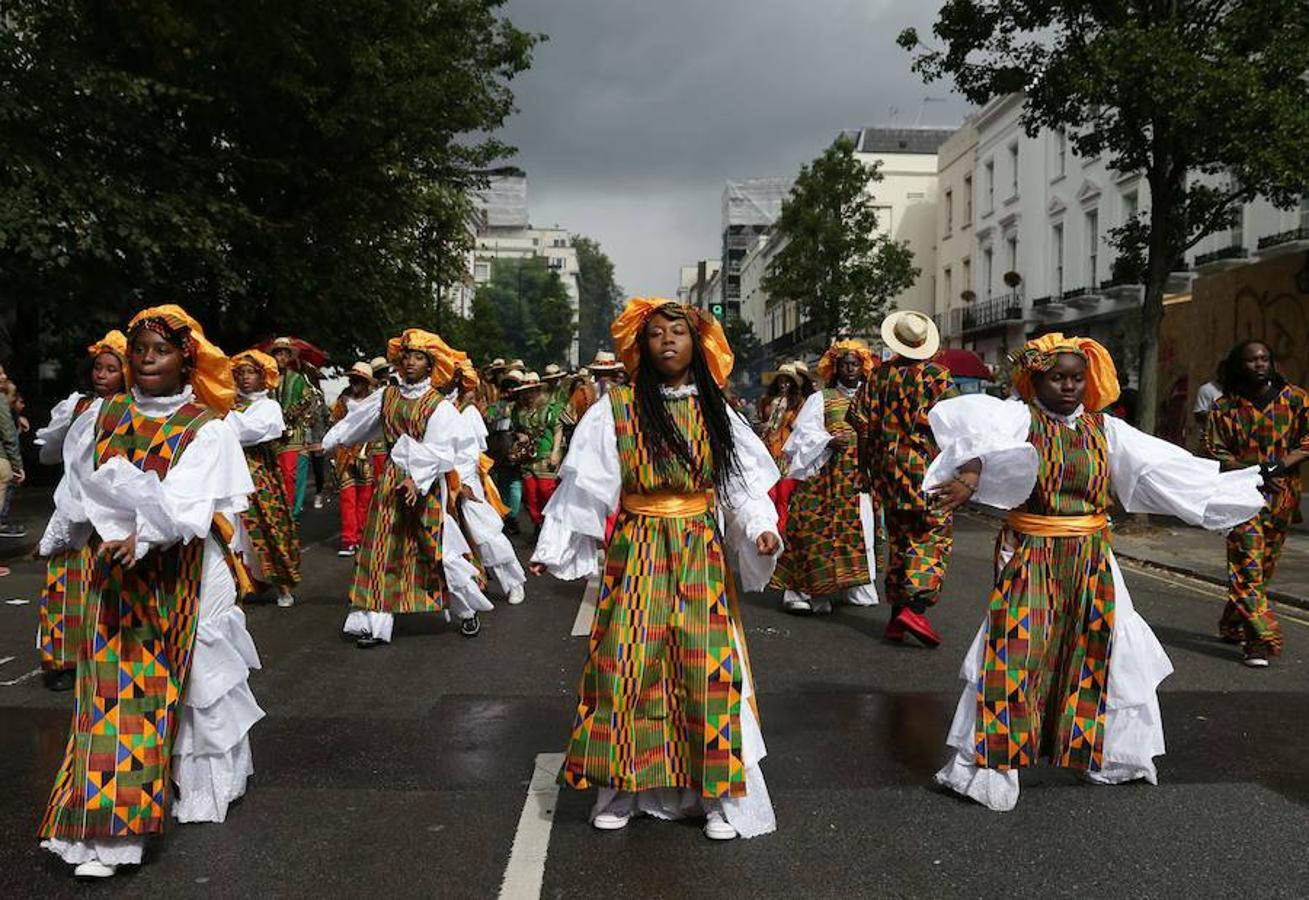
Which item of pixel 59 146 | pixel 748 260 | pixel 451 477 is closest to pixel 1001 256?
pixel 59 146

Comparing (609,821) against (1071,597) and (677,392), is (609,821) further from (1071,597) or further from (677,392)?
(1071,597)

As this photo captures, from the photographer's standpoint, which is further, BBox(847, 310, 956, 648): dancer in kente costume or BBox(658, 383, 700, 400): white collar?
BBox(847, 310, 956, 648): dancer in kente costume

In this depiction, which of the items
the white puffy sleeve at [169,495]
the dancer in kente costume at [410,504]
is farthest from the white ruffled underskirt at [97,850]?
the dancer in kente costume at [410,504]

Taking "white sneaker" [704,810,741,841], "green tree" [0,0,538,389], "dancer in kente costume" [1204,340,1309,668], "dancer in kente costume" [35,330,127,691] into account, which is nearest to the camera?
"white sneaker" [704,810,741,841]

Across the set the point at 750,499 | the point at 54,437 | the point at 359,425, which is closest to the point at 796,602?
the point at 359,425

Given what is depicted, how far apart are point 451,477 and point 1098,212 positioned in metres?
26.6

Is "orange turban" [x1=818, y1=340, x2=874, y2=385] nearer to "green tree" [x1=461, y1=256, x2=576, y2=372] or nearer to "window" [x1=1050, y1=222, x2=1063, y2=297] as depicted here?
"window" [x1=1050, y1=222, x2=1063, y2=297]

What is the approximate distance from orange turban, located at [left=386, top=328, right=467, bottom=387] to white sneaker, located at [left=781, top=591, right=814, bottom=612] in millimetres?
3009

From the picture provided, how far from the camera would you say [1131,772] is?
4.51 meters

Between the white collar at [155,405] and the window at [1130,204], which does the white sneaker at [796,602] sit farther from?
the window at [1130,204]

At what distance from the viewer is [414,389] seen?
24.2 feet

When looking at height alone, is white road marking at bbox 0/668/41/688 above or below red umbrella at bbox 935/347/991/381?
below

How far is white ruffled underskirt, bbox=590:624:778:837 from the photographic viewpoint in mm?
3939

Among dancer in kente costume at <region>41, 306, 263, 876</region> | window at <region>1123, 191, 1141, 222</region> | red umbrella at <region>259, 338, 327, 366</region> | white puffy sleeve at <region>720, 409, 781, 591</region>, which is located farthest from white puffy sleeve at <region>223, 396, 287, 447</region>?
window at <region>1123, 191, 1141, 222</region>
